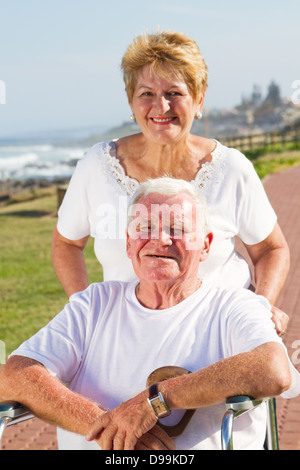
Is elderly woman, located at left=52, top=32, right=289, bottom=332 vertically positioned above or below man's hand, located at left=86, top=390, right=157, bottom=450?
above

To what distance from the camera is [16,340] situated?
5621mm

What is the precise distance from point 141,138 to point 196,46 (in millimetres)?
430

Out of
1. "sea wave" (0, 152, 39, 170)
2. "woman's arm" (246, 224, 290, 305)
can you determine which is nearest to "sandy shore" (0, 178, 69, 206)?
"sea wave" (0, 152, 39, 170)

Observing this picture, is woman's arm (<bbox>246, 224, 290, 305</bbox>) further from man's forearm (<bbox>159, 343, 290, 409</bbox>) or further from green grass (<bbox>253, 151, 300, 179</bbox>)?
green grass (<bbox>253, 151, 300, 179</bbox>)

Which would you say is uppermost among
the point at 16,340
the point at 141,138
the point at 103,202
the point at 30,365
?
the point at 141,138

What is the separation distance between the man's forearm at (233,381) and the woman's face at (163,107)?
97 cm

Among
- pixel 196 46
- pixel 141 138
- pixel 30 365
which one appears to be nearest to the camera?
pixel 30 365

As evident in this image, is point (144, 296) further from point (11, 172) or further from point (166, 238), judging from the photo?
point (11, 172)

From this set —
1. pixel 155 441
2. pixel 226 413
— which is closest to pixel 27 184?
pixel 155 441

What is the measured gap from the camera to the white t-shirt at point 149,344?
1.98 metres

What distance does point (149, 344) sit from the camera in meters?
2.05

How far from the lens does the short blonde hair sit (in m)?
2.41

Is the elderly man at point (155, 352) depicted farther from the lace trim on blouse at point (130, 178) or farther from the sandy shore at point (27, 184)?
the sandy shore at point (27, 184)
